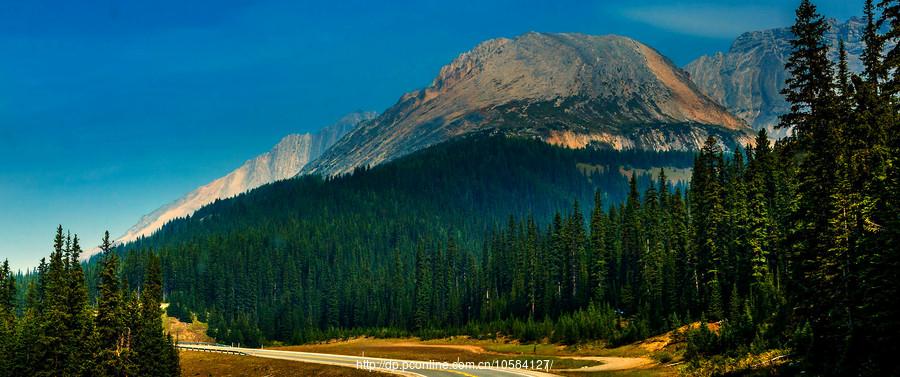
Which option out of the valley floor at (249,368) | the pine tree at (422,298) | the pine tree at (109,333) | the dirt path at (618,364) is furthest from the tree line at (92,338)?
the pine tree at (422,298)

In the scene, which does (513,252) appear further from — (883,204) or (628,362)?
(883,204)

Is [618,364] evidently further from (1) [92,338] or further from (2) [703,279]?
(1) [92,338]

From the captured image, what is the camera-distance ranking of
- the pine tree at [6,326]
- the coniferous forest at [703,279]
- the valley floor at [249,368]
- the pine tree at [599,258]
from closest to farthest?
the coniferous forest at [703,279] < the valley floor at [249,368] < the pine tree at [6,326] < the pine tree at [599,258]

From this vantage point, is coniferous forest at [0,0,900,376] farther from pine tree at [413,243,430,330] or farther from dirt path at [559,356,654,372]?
dirt path at [559,356,654,372]

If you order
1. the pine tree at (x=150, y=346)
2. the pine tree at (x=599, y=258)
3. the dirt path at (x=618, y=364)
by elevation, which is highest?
the pine tree at (x=599, y=258)

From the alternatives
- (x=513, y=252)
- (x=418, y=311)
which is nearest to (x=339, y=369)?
(x=418, y=311)

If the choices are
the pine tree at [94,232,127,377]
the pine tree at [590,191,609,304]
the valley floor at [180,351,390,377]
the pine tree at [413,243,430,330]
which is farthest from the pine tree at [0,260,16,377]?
the pine tree at [590,191,609,304]

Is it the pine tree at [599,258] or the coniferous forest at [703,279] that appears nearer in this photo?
the coniferous forest at [703,279]

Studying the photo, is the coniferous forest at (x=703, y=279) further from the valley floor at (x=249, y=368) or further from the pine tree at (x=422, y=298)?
the valley floor at (x=249, y=368)

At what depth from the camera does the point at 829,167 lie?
44219 mm

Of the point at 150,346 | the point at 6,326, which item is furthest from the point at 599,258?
the point at 6,326

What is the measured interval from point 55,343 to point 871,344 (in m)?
73.7

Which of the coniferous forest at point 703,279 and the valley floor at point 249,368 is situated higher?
the coniferous forest at point 703,279

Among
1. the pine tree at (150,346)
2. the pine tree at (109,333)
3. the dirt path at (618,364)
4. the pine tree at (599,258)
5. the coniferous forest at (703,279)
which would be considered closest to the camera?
the coniferous forest at (703,279)
